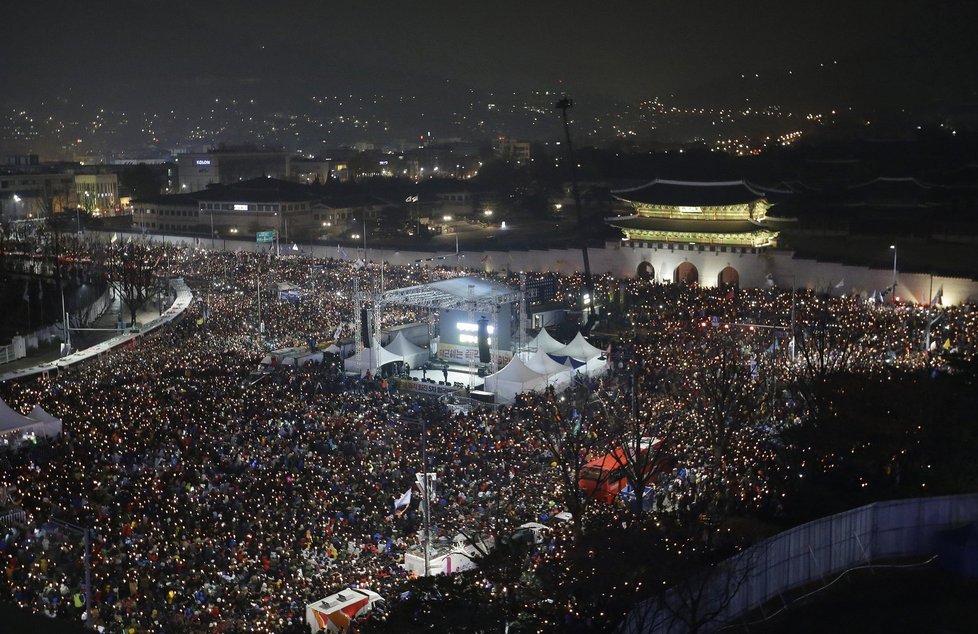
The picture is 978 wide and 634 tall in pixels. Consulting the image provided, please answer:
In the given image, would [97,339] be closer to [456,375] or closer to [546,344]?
[456,375]

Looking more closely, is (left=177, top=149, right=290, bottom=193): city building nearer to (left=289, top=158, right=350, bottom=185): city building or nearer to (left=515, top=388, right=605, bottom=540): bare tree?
(left=289, top=158, right=350, bottom=185): city building

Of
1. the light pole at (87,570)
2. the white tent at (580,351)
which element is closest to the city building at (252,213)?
the white tent at (580,351)

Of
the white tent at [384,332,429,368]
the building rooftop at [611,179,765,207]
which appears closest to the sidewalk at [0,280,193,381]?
the white tent at [384,332,429,368]

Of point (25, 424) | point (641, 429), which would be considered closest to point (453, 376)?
point (641, 429)

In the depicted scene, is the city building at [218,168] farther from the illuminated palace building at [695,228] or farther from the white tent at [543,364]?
the white tent at [543,364]

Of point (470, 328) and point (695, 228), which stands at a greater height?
point (695, 228)
